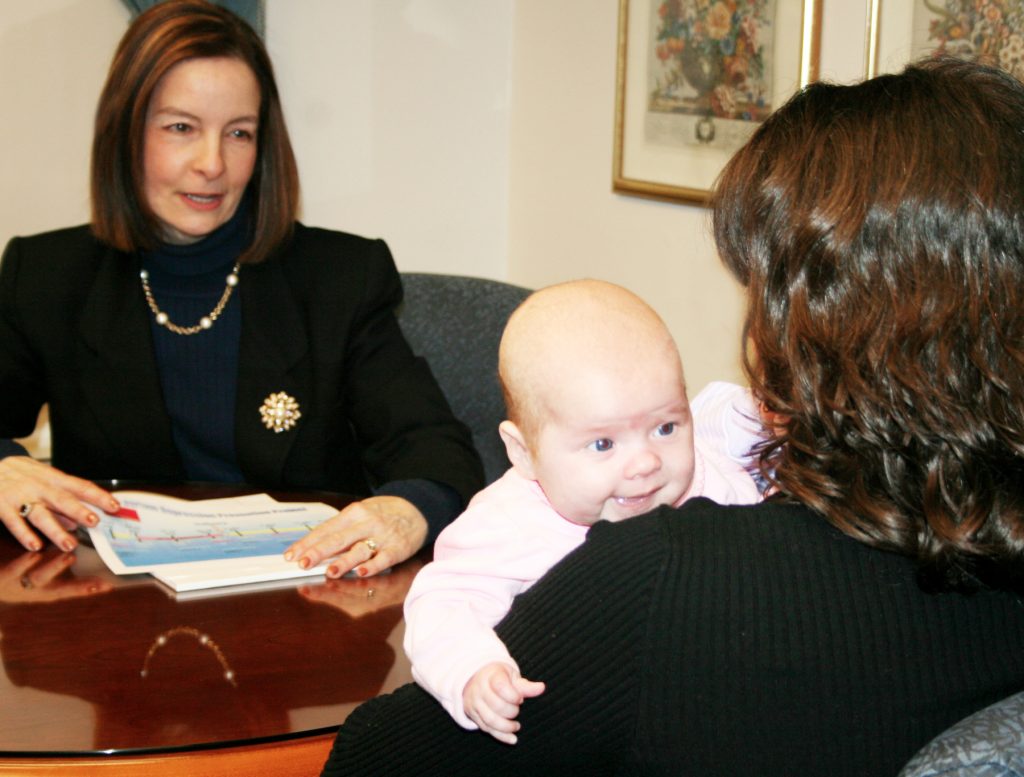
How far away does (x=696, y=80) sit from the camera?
3100 millimetres

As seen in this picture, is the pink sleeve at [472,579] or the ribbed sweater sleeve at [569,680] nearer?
the ribbed sweater sleeve at [569,680]

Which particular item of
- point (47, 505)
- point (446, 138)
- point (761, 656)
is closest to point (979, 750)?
point (761, 656)

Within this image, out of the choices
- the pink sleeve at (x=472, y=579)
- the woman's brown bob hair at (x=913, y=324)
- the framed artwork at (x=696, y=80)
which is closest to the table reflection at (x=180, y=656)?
the pink sleeve at (x=472, y=579)

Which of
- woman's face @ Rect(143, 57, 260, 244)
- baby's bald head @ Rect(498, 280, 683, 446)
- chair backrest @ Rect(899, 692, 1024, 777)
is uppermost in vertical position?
woman's face @ Rect(143, 57, 260, 244)

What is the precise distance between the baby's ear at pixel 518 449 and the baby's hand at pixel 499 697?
0.32m

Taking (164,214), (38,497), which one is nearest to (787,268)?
(38,497)

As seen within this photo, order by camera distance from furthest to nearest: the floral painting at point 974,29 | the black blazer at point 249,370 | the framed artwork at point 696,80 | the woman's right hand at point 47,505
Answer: the framed artwork at point 696,80 < the black blazer at point 249,370 < the floral painting at point 974,29 < the woman's right hand at point 47,505

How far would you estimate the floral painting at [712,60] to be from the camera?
113 inches

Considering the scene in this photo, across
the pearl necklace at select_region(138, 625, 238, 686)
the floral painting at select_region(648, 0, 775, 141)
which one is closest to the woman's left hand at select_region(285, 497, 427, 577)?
the pearl necklace at select_region(138, 625, 238, 686)

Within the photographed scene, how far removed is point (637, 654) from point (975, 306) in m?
0.39

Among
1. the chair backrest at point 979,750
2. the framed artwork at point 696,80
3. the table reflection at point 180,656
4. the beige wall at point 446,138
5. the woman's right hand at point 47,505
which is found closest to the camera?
the chair backrest at point 979,750

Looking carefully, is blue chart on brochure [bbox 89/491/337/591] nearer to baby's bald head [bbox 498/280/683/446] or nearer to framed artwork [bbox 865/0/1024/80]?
baby's bald head [bbox 498/280/683/446]

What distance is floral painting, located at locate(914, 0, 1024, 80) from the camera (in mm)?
2201

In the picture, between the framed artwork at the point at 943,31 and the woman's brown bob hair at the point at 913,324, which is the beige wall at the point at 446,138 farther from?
the woman's brown bob hair at the point at 913,324
